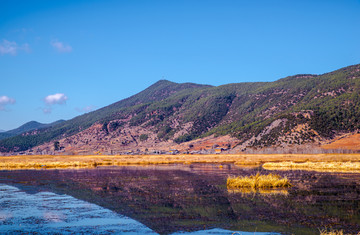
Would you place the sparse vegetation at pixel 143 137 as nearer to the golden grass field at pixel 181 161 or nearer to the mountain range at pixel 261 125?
the mountain range at pixel 261 125

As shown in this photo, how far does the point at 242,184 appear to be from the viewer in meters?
29.8

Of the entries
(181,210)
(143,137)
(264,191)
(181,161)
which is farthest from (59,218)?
(143,137)

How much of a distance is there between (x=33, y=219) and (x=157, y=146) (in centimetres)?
14826

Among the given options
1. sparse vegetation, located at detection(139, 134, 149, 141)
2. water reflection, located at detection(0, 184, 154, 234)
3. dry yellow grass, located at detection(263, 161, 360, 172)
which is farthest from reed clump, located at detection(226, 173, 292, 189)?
sparse vegetation, located at detection(139, 134, 149, 141)

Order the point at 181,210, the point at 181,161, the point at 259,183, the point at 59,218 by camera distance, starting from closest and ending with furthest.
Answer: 1. the point at 59,218
2. the point at 181,210
3. the point at 259,183
4. the point at 181,161

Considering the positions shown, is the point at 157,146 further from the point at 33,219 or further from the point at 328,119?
the point at 33,219

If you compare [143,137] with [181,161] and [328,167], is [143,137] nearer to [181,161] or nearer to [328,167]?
[181,161]

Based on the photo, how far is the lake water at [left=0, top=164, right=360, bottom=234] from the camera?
16047 mm

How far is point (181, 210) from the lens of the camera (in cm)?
2005

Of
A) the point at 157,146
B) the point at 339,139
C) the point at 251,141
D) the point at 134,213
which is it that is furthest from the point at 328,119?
the point at 134,213

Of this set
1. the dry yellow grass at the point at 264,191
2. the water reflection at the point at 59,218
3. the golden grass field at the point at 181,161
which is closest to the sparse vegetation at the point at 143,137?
the golden grass field at the point at 181,161

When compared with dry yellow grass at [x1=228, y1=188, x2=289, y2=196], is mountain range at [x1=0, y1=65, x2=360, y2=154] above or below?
above

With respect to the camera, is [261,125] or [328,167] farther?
[261,125]

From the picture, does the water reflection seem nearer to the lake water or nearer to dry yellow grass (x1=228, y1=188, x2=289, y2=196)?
the lake water
